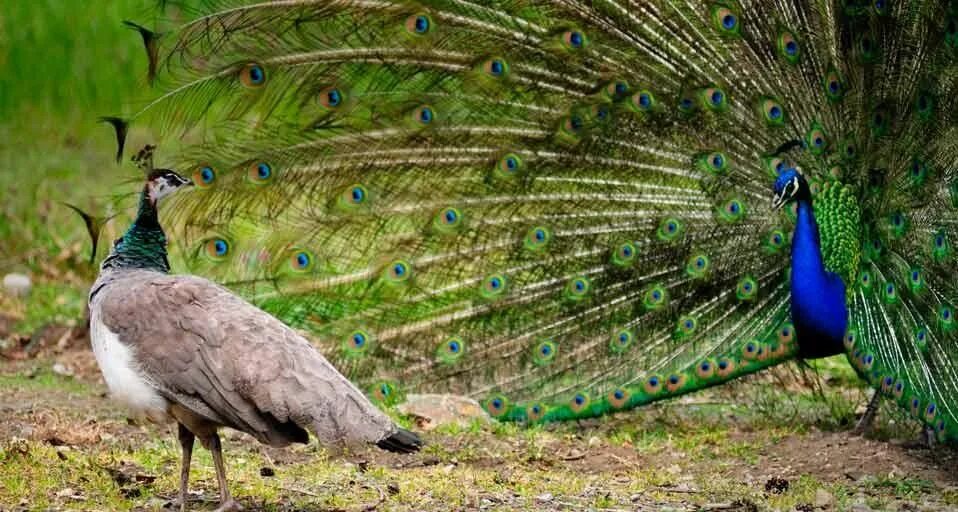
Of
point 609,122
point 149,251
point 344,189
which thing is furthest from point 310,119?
point 149,251

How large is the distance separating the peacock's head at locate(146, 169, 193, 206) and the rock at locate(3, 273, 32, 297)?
433 centimetres

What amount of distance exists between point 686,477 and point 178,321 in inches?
91.2

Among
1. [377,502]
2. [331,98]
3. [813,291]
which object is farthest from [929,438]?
[331,98]

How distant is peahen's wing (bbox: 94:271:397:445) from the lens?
386 cm

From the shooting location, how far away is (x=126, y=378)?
4.04 m

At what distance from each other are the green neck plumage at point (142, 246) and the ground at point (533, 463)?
76 cm

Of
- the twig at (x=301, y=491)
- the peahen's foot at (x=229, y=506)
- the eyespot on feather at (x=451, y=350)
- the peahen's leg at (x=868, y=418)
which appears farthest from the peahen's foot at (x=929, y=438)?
the peahen's foot at (x=229, y=506)

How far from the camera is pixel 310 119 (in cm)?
617

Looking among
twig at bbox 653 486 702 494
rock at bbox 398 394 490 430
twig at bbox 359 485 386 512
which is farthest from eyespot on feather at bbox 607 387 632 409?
twig at bbox 359 485 386 512

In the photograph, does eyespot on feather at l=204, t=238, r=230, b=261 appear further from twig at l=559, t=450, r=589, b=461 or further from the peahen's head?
the peahen's head

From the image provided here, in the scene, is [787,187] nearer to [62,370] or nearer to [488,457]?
[488,457]

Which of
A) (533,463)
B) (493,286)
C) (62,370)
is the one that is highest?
(493,286)

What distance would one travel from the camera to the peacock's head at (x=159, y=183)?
441 centimetres

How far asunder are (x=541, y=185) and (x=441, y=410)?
3.70 ft
